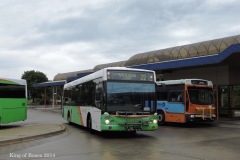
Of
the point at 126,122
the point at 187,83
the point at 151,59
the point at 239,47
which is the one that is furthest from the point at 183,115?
the point at 151,59

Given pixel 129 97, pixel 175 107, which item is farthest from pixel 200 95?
Result: pixel 129 97

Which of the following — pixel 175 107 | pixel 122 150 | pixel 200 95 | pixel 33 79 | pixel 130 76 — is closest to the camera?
pixel 122 150

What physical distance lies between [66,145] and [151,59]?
3087cm

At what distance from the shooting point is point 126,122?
1461 centimetres

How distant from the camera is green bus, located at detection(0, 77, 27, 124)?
19438 mm

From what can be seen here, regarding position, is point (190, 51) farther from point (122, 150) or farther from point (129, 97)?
point (122, 150)

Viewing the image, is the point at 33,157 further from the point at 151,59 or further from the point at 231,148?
the point at 151,59

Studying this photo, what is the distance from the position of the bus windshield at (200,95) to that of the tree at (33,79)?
2536 inches

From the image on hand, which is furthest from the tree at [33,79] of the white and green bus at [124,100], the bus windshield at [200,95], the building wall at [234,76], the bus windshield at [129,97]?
the bus windshield at [129,97]

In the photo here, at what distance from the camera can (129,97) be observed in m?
14.9

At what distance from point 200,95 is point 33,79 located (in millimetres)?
68294

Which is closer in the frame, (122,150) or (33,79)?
A: (122,150)

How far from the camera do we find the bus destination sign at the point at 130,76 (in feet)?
49.7

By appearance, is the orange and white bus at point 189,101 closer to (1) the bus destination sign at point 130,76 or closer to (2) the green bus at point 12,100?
(1) the bus destination sign at point 130,76
